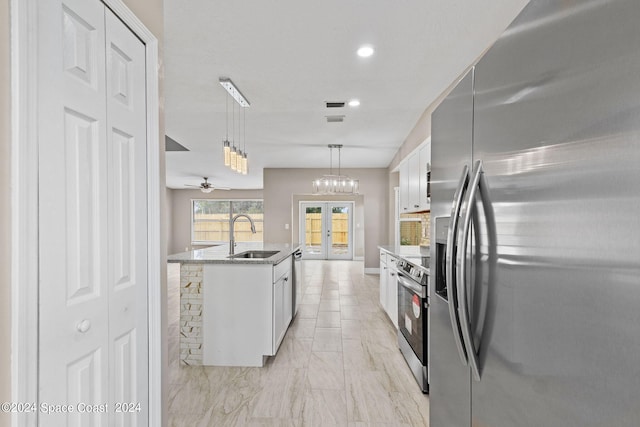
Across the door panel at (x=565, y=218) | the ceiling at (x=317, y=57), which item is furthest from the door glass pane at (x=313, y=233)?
the door panel at (x=565, y=218)

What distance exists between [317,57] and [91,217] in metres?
2.03

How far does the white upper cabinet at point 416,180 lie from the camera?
12.2 ft

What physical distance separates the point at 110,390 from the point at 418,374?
203cm

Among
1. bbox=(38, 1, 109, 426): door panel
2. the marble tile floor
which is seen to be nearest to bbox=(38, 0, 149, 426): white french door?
bbox=(38, 1, 109, 426): door panel

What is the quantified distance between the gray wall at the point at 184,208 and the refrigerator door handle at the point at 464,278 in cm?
1191

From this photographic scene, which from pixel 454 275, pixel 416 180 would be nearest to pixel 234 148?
pixel 416 180

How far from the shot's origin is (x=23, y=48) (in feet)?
2.82

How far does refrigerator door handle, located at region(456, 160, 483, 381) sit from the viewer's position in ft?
2.97

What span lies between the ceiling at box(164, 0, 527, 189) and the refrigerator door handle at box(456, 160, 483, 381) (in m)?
1.51

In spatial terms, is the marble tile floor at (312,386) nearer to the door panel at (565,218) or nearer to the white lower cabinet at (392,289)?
the white lower cabinet at (392,289)

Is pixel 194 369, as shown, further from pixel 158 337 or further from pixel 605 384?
pixel 605 384

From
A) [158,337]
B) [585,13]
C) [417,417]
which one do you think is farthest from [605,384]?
[417,417]

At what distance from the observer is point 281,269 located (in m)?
3.27

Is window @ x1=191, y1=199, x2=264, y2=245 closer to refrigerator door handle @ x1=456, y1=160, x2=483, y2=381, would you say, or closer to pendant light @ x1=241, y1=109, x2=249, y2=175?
pendant light @ x1=241, y1=109, x2=249, y2=175
